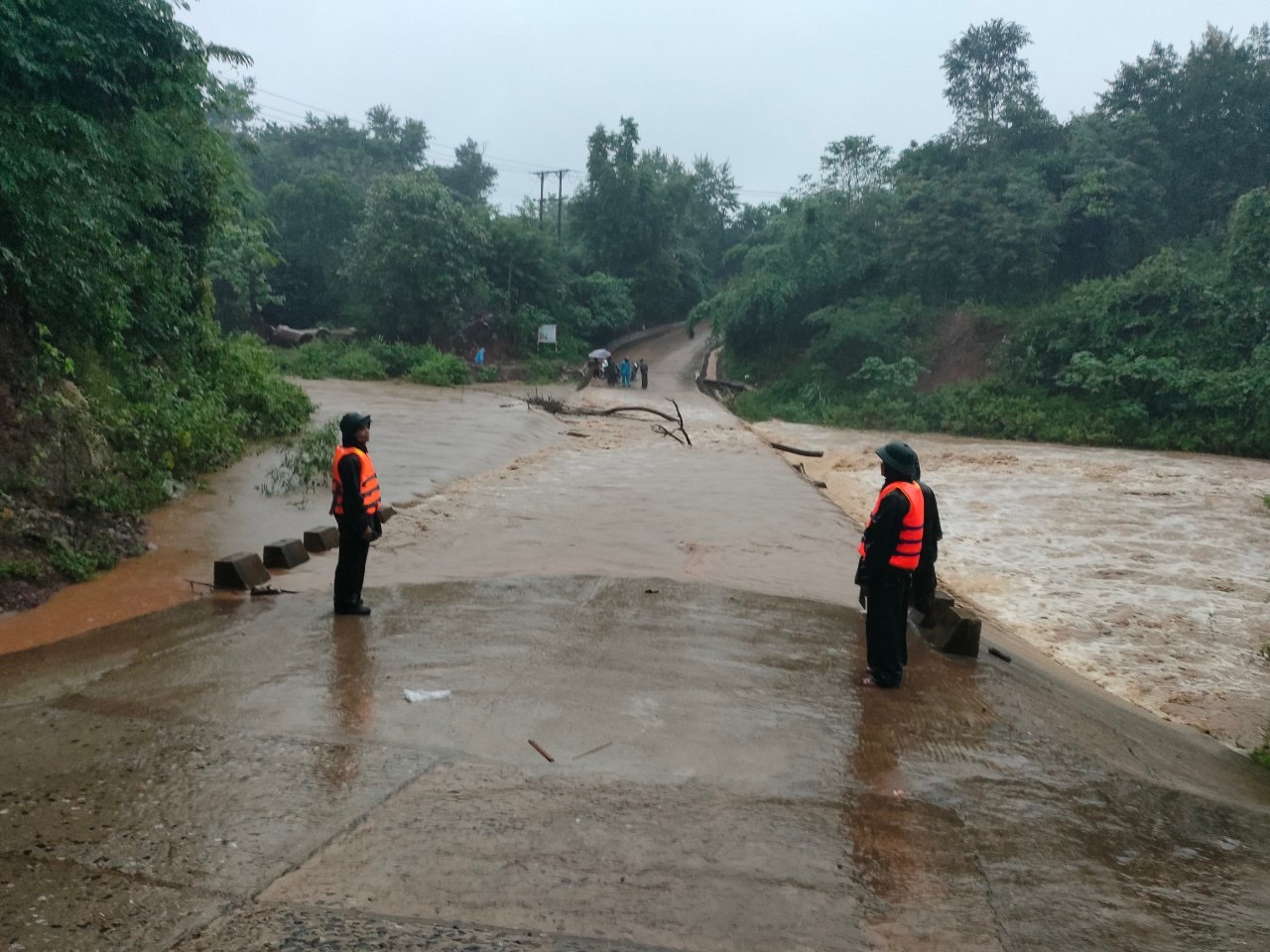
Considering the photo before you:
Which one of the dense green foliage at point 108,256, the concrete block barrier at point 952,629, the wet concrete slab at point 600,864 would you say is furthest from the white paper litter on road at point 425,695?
the dense green foliage at point 108,256

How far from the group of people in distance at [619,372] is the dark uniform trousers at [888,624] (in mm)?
32641

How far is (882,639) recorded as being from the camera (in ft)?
20.4

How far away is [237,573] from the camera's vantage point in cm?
817

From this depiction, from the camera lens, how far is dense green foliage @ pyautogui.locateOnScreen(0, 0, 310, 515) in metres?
9.66

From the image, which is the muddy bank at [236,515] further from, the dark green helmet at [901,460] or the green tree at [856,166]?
the green tree at [856,166]

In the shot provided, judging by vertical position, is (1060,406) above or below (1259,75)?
below

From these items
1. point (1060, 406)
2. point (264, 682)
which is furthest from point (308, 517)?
point (1060, 406)

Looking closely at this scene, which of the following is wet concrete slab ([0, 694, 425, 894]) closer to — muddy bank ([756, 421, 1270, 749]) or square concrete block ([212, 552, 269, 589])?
square concrete block ([212, 552, 269, 589])

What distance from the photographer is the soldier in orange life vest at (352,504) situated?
279 inches

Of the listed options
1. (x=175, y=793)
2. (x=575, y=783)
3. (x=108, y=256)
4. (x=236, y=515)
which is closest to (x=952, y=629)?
(x=575, y=783)

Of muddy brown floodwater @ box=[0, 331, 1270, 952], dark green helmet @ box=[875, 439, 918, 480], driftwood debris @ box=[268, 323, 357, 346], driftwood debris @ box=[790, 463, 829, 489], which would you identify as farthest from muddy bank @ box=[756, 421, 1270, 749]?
driftwood debris @ box=[268, 323, 357, 346]

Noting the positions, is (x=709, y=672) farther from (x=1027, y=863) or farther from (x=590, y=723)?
(x=1027, y=863)

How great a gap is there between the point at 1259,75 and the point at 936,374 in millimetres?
17720

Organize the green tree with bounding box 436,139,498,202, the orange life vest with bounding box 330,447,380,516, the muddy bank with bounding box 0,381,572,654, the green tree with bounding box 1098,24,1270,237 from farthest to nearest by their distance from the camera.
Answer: the green tree with bounding box 436,139,498,202
the green tree with bounding box 1098,24,1270,237
the muddy bank with bounding box 0,381,572,654
the orange life vest with bounding box 330,447,380,516
